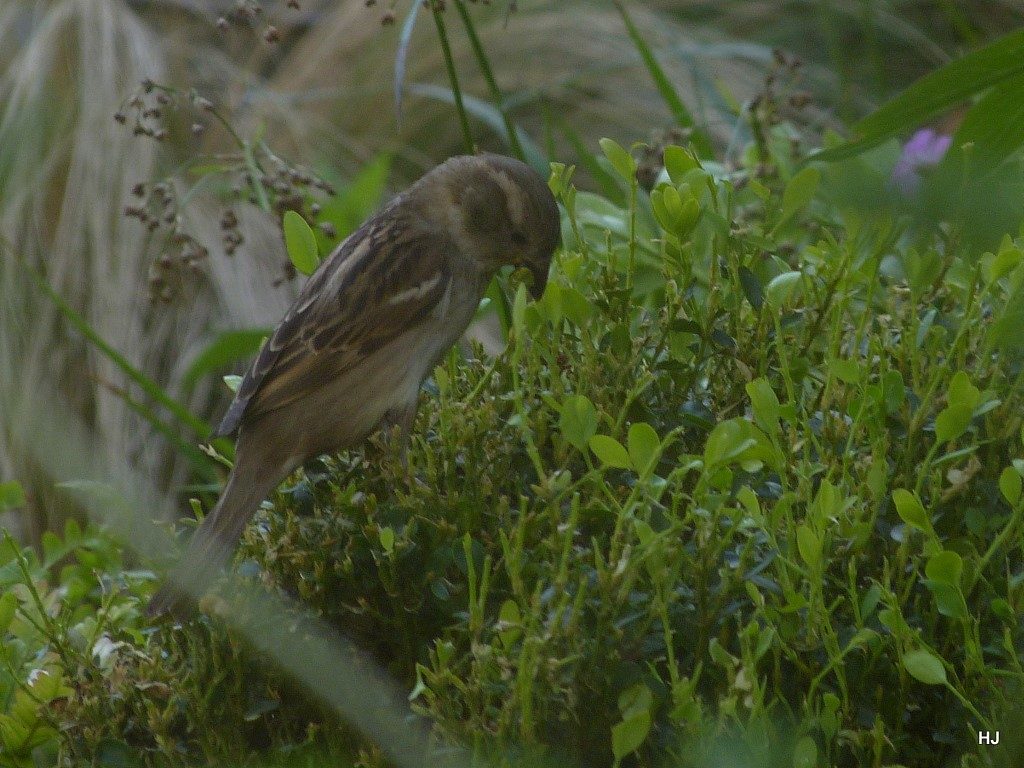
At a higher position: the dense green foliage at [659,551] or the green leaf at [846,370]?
the green leaf at [846,370]

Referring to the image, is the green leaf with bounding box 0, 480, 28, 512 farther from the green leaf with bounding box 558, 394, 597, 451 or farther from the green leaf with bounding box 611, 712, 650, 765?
the green leaf with bounding box 611, 712, 650, 765

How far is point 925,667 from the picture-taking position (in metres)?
1.16

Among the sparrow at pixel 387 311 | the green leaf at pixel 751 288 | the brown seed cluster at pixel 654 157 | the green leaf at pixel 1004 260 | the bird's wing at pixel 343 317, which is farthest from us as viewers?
the brown seed cluster at pixel 654 157

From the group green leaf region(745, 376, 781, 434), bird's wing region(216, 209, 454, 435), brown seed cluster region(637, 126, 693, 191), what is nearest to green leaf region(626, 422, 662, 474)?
green leaf region(745, 376, 781, 434)

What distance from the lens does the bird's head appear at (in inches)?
89.2

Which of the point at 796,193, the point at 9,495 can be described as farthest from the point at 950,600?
the point at 9,495

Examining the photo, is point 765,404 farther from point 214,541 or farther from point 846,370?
point 214,541

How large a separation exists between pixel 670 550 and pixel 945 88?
0.47 m

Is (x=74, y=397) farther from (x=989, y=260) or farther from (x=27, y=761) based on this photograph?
(x=989, y=260)

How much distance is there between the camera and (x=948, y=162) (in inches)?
22.5

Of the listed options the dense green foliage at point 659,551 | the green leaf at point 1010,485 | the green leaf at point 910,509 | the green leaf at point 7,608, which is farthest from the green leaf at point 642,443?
the green leaf at point 7,608

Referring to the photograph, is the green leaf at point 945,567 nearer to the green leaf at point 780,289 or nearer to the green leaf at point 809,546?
the green leaf at point 809,546

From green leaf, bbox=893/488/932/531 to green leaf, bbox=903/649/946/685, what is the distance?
12 cm

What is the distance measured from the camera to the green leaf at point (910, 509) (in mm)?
1225
